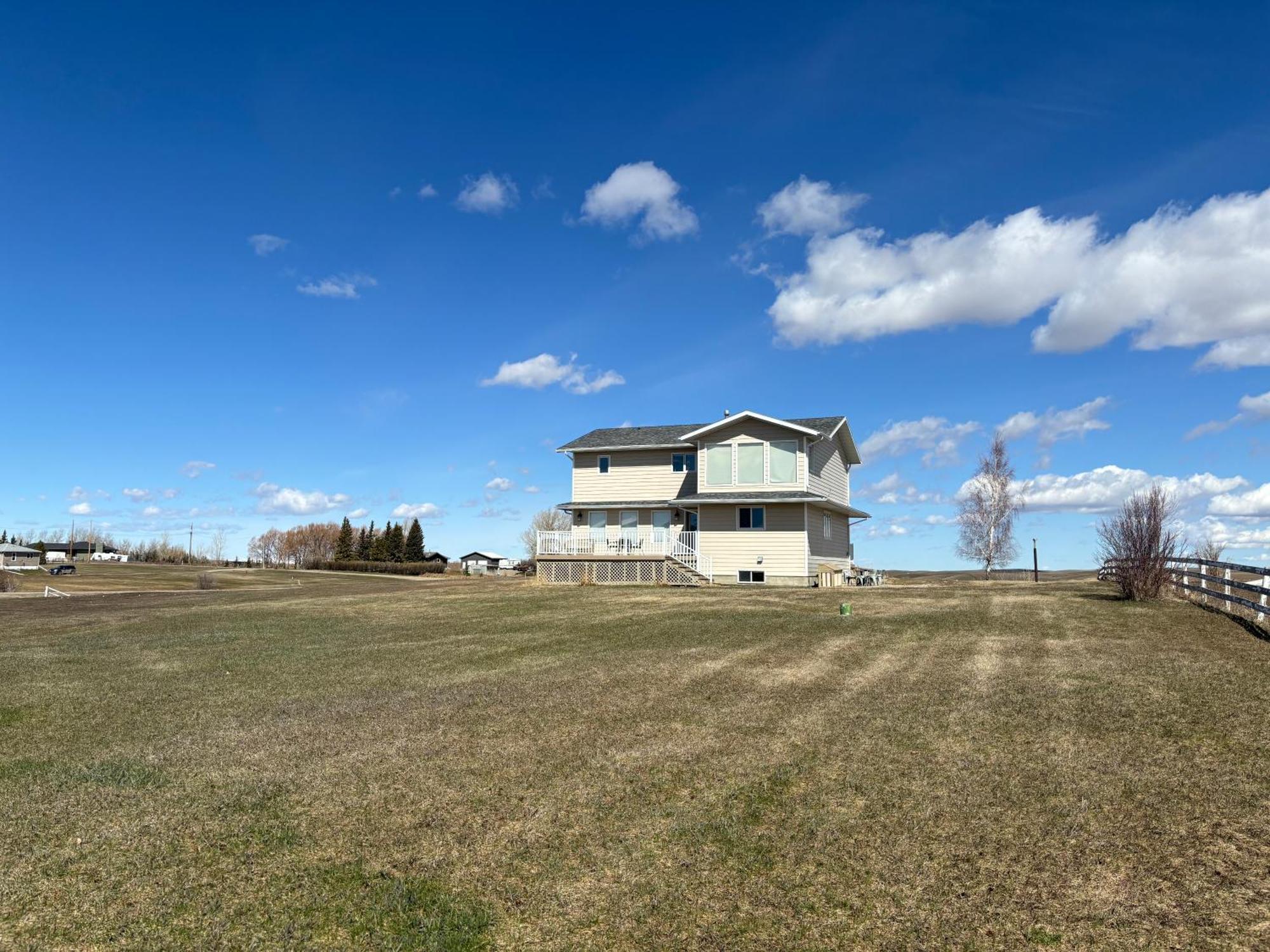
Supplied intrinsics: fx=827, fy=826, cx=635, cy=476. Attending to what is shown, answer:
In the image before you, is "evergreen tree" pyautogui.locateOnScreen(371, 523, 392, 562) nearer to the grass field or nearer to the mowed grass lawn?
the grass field

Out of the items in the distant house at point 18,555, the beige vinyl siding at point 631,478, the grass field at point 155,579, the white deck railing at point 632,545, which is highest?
the beige vinyl siding at point 631,478

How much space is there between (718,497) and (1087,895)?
2656 centimetres

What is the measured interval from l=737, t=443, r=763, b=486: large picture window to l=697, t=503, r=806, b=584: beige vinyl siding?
1111 mm

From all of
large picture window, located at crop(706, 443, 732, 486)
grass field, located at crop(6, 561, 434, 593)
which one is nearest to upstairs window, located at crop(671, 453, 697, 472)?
large picture window, located at crop(706, 443, 732, 486)

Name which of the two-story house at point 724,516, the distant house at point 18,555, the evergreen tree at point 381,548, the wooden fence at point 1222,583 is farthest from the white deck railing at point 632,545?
the distant house at point 18,555

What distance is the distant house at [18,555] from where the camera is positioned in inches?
3676

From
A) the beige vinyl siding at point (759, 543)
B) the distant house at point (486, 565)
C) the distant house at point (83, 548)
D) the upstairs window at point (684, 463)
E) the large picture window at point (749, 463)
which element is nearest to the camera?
the beige vinyl siding at point (759, 543)

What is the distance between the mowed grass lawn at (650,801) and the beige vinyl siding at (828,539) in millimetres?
18522

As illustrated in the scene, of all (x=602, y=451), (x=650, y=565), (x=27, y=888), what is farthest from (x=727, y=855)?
(x=602, y=451)

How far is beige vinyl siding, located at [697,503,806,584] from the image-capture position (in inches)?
1200

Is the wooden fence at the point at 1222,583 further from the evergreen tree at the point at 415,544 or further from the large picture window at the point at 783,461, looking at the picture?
the evergreen tree at the point at 415,544

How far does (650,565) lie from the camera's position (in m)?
30.8

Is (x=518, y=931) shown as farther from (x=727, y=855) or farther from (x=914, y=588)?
(x=914, y=588)

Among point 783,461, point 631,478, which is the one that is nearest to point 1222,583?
point 783,461
